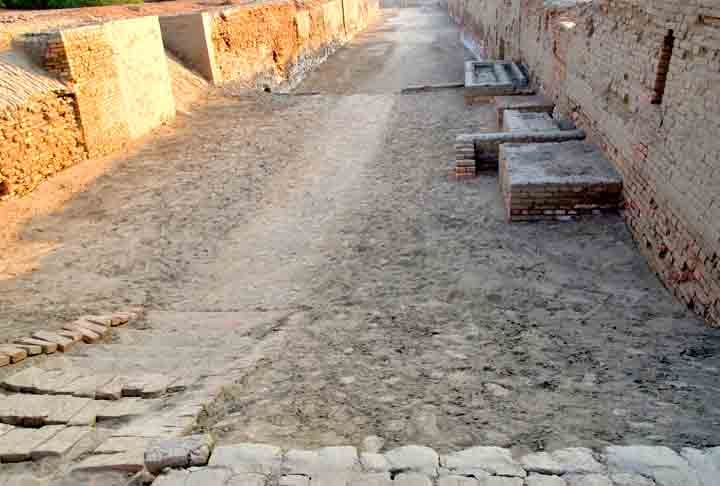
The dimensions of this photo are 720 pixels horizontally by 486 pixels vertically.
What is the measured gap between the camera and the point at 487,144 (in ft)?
27.6

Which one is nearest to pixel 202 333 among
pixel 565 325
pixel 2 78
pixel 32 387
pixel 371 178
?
pixel 32 387

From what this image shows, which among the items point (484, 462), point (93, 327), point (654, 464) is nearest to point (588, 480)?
point (654, 464)

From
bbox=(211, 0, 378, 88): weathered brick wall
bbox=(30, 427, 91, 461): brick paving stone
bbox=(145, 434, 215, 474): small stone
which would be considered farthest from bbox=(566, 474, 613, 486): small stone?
bbox=(211, 0, 378, 88): weathered brick wall

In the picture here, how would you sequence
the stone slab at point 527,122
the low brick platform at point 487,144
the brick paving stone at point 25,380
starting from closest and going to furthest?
the brick paving stone at point 25,380, the low brick platform at point 487,144, the stone slab at point 527,122

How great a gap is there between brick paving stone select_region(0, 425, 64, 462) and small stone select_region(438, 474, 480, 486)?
7.11ft

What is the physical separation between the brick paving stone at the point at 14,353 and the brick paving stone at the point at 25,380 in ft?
1.13

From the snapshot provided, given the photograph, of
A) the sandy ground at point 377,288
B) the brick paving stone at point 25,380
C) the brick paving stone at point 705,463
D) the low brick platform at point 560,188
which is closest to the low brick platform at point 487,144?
the sandy ground at point 377,288

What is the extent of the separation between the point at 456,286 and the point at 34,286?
14.7 feet

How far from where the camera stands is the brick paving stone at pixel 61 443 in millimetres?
2986

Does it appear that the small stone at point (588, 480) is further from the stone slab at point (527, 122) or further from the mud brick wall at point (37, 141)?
the mud brick wall at point (37, 141)

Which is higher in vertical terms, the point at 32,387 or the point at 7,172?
the point at 7,172

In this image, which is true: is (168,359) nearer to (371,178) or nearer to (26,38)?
(371,178)

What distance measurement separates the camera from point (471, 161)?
8312mm

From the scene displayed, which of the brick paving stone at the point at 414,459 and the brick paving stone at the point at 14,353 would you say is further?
the brick paving stone at the point at 14,353
